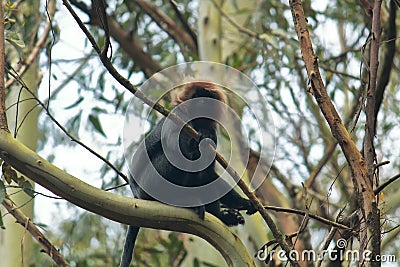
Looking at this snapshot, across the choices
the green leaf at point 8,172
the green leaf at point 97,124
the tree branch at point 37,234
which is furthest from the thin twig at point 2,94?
the green leaf at point 97,124

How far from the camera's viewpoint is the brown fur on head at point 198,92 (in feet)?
11.3

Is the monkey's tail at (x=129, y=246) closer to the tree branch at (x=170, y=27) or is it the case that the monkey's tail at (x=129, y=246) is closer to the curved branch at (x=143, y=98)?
the curved branch at (x=143, y=98)

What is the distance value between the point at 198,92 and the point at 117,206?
1411 millimetres

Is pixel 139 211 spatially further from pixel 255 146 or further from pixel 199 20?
pixel 199 20

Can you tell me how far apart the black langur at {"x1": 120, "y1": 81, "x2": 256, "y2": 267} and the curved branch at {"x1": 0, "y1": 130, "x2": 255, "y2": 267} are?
0.45 m

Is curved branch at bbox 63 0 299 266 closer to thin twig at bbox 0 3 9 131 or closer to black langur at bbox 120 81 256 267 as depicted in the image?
thin twig at bbox 0 3 9 131

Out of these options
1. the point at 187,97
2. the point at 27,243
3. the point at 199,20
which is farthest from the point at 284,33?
the point at 27,243

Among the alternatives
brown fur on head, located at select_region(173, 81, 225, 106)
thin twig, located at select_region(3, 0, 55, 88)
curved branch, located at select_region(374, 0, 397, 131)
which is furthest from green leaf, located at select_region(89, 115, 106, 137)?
curved branch, located at select_region(374, 0, 397, 131)

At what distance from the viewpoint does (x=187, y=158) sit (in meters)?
3.17

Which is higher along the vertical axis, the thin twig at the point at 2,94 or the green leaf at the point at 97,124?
the green leaf at the point at 97,124

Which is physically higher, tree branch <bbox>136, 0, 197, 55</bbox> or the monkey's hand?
tree branch <bbox>136, 0, 197, 55</bbox>

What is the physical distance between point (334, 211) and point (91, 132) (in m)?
2.45

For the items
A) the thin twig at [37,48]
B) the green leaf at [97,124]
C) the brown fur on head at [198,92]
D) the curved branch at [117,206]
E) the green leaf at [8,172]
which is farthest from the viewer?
the green leaf at [97,124]

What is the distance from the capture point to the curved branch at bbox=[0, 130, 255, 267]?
205cm
